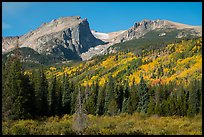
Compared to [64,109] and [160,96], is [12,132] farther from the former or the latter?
[160,96]

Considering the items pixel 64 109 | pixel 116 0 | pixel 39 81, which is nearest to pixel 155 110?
pixel 64 109

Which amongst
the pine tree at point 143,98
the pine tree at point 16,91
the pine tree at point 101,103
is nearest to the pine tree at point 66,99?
the pine tree at point 101,103

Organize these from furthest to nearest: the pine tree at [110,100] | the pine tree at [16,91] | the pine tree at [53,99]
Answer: the pine tree at [110,100], the pine tree at [53,99], the pine tree at [16,91]

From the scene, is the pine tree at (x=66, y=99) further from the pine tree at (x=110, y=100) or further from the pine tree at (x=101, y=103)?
the pine tree at (x=110, y=100)

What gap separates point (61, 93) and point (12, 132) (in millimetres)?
66791

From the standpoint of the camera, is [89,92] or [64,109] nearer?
[64,109]

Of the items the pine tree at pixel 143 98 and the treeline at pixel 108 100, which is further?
the pine tree at pixel 143 98

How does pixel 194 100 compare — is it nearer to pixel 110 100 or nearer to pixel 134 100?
pixel 134 100

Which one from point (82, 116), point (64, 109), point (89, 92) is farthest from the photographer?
point (89, 92)

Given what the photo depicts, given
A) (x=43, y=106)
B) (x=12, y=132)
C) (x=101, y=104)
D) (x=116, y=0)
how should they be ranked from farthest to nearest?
1. (x=101, y=104)
2. (x=43, y=106)
3. (x=12, y=132)
4. (x=116, y=0)

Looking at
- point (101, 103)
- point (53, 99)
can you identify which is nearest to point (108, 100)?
point (101, 103)

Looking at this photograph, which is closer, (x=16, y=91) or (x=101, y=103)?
(x=16, y=91)

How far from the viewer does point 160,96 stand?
3944 inches

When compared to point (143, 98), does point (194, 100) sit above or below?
below
